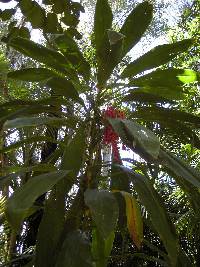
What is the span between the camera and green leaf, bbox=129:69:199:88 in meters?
1.75

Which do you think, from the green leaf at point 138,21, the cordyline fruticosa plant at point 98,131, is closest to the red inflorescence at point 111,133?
the cordyline fruticosa plant at point 98,131

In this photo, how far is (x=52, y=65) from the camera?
5.79ft

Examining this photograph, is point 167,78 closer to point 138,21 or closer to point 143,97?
point 143,97

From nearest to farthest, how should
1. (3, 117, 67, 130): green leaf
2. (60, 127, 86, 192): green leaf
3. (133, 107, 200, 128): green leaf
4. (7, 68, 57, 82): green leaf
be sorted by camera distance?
(3, 117, 67, 130): green leaf, (60, 127, 86, 192): green leaf, (133, 107, 200, 128): green leaf, (7, 68, 57, 82): green leaf

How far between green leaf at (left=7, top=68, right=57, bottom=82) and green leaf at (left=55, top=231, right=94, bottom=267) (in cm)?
73

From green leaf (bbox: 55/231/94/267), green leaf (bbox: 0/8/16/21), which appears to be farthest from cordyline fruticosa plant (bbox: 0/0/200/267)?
green leaf (bbox: 0/8/16/21)

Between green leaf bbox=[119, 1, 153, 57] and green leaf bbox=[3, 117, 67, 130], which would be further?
green leaf bbox=[119, 1, 153, 57]

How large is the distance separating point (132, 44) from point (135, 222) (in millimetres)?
777

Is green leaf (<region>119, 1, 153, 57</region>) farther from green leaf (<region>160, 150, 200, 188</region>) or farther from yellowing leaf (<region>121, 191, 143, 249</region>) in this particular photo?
yellowing leaf (<region>121, 191, 143, 249</region>)

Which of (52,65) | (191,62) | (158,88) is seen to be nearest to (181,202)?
(191,62)

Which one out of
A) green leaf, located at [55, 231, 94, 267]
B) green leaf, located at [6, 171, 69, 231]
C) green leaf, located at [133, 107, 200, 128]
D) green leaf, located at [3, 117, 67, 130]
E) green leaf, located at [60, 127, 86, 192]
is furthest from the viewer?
green leaf, located at [133, 107, 200, 128]

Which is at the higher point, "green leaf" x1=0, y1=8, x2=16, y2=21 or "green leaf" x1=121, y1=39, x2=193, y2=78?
"green leaf" x1=0, y1=8, x2=16, y2=21

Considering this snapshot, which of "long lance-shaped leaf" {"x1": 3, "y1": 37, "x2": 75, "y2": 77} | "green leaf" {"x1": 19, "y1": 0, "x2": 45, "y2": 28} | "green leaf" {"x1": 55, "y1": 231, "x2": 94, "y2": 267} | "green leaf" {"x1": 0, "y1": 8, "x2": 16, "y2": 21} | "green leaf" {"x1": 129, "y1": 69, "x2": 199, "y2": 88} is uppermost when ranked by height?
"green leaf" {"x1": 0, "y1": 8, "x2": 16, "y2": 21}

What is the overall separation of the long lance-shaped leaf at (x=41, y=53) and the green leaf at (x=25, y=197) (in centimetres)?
57
